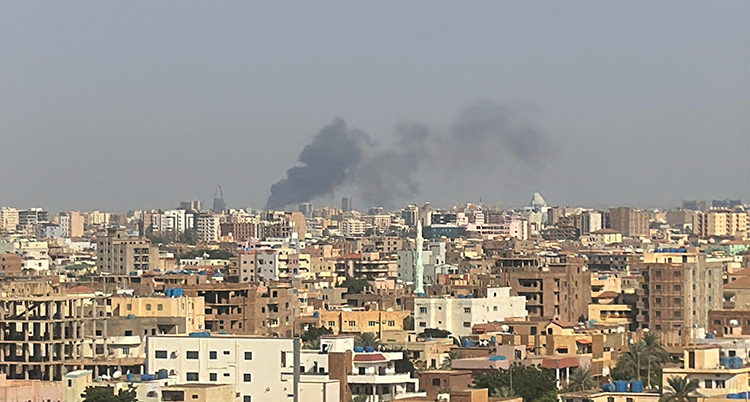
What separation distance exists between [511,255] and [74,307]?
40535 mm

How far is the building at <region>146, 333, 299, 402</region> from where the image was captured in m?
37.0

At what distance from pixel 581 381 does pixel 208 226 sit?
462 ft

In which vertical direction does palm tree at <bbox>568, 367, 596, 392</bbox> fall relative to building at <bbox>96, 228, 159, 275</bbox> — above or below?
below

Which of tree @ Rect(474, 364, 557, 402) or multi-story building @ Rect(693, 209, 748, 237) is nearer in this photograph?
tree @ Rect(474, 364, 557, 402)

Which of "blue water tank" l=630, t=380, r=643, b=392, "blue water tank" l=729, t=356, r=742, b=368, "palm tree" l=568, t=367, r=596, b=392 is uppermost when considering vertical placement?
"blue water tank" l=729, t=356, r=742, b=368

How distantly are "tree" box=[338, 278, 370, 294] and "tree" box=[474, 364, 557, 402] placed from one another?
3768 centimetres

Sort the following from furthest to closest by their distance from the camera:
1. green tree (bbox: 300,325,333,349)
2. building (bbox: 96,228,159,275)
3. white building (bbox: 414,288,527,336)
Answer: building (bbox: 96,228,159,275) < white building (bbox: 414,288,527,336) < green tree (bbox: 300,325,333,349)

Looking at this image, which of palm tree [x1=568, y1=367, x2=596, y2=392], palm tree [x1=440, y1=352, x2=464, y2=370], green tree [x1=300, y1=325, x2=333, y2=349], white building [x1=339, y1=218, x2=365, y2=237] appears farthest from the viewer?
white building [x1=339, y1=218, x2=365, y2=237]

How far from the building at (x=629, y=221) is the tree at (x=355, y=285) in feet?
262

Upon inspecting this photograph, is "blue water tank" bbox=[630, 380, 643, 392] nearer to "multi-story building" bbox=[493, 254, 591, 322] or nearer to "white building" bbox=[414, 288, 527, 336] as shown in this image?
"white building" bbox=[414, 288, 527, 336]

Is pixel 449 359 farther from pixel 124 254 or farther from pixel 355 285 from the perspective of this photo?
pixel 124 254

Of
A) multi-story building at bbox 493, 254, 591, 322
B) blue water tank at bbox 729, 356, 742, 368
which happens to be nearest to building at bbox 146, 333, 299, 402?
blue water tank at bbox 729, 356, 742, 368

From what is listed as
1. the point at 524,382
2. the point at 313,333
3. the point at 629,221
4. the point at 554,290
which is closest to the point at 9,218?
the point at 629,221

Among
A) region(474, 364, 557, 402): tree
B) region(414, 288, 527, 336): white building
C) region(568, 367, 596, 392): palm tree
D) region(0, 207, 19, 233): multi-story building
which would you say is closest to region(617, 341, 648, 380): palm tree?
region(568, 367, 596, 392): palm tree
